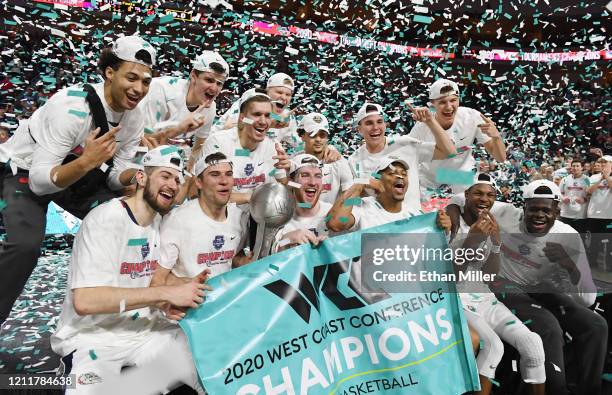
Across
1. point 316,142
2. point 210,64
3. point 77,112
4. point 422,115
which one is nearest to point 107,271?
point 77,112

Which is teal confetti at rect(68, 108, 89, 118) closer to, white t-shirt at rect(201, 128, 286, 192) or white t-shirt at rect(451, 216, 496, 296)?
white t-shirt at rect(201, 128, 286, 192)

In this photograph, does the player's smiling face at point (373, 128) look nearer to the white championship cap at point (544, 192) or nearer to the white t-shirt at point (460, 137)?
the white t-shirt at point (460, 137)

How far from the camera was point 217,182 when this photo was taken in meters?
3.30

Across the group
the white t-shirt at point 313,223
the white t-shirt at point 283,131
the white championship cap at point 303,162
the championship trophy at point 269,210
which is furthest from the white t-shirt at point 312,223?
the white t-shirt at point 283,131

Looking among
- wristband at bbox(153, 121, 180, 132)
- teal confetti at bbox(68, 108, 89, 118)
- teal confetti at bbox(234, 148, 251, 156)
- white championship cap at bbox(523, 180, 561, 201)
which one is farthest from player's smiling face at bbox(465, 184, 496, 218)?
teal confetti at bbox(68, 108, 89, 118)

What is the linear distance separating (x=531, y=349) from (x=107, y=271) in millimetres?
2441

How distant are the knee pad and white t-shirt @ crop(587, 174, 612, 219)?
6.06 metres

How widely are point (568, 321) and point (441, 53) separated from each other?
61.7 feet

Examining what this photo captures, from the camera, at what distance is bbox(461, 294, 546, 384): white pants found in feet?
10.6

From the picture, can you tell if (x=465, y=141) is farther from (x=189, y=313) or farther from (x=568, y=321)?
(x=189, y=313)

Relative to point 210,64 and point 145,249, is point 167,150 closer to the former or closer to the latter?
point 145,249

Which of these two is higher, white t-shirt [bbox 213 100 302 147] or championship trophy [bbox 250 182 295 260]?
white t-shirt [bbox 213 100 302 147]

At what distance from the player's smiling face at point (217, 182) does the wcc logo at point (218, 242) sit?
0.20 metres

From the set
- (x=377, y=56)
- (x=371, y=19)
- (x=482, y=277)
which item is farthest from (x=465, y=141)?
(x=371, y=19)
